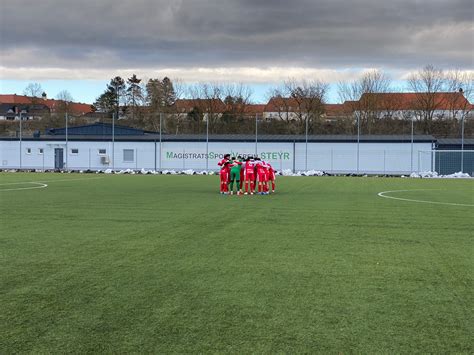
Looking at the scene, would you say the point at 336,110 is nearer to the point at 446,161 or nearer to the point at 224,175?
the point at 446,161

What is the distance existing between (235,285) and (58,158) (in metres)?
44.5

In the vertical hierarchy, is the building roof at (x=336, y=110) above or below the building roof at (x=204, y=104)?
below

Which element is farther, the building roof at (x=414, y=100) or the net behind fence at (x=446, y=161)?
the building roof at (x=414, y=100)

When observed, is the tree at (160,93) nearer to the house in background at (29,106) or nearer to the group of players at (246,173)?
the house in background at (29,106)

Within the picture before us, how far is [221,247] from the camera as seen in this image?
8.57 m

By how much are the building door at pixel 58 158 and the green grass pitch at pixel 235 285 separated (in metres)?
37.1

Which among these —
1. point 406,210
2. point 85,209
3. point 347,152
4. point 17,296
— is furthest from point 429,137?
point 17,296

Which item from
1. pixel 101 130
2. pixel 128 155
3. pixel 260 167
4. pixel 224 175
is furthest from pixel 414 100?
pixel 224 175

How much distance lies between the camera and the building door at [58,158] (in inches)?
1870

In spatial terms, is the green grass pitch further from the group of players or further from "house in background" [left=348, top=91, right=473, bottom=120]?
"house in background" [left=348, top=91, right=473, bottom=120]

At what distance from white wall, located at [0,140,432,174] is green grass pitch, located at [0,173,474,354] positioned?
30.5m

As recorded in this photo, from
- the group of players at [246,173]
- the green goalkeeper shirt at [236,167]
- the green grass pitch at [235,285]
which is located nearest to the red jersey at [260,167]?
the group of players at [246,173]

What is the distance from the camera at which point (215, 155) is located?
44781 millimetres

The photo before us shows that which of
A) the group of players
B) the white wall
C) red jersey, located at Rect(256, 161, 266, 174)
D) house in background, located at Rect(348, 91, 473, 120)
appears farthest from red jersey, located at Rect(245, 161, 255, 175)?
house in background, located at Rect(348, 91, 473, 120)
